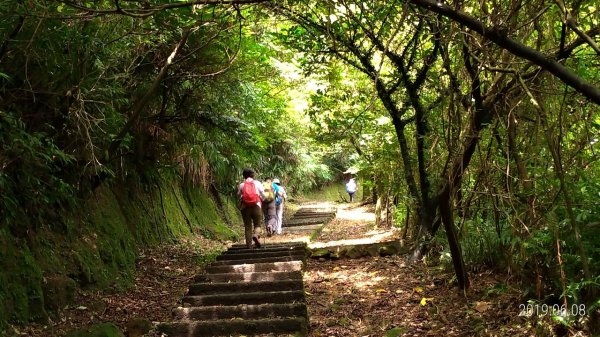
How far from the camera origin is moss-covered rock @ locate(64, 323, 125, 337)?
4855 mm

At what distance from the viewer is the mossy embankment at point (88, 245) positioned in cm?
497

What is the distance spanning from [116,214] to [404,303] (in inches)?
190

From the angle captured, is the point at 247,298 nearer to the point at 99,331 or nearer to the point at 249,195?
the point at 99,331

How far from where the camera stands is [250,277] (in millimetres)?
7105

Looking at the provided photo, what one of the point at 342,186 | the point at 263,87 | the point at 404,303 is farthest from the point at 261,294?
the point at 342,186

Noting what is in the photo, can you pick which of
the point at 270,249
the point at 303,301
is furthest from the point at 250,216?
the point at 303,301

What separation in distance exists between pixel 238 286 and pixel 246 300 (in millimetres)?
473

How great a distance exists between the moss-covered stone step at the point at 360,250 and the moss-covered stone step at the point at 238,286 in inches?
100

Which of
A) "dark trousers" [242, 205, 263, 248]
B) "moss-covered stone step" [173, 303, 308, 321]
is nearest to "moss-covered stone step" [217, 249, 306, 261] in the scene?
"dark trousers" [242, 205, 263, 248]

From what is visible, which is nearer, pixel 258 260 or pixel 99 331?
pixel 99 331

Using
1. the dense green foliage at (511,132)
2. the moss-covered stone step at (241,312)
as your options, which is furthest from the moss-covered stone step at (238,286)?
the dense green foliage at (511,132)

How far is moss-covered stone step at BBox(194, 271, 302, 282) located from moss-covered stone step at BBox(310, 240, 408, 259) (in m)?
2.28

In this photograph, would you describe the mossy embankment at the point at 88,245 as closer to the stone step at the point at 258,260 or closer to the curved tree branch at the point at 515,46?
the stone step at the point at 258,260

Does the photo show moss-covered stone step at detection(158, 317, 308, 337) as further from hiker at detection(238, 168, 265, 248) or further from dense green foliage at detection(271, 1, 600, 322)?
hiker at detection(238, 168, 265, 248)
